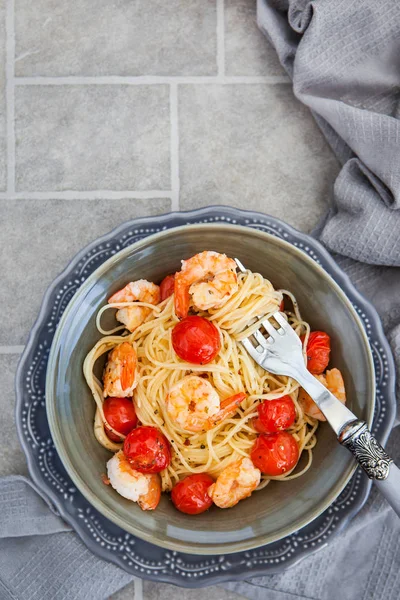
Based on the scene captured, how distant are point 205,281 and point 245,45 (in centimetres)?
105

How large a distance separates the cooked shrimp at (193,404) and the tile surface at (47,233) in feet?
2.44

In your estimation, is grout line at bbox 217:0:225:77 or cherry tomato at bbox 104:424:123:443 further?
grout line at bbox 217:0:225:77

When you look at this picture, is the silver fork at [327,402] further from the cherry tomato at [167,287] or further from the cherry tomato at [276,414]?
the cherry tomato at [167,287]

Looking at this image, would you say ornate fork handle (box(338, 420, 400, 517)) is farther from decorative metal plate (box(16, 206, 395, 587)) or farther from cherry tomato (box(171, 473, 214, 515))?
cherry tomato (box(171, 473, 214, 515))

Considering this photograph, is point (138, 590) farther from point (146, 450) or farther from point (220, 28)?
point (220, 28)

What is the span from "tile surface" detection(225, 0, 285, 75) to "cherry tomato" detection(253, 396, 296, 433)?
1231 millimetres

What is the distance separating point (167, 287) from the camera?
2.06m

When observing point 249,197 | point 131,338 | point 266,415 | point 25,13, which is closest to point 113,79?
point 25,13

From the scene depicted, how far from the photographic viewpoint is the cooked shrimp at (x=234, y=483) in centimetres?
192

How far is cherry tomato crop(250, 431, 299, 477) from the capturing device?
192cm

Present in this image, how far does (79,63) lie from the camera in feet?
7.97

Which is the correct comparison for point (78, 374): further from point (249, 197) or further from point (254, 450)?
point (249, 197)

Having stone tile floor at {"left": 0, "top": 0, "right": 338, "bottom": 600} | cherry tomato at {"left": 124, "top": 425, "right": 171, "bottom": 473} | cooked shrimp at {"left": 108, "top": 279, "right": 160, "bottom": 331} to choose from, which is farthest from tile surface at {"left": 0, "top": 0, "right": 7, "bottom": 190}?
cherry tomato at {"left": 124, "top": 425, "right": 171, "bottom": 473}

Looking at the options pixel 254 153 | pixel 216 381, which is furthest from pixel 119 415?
pixel 254 153
